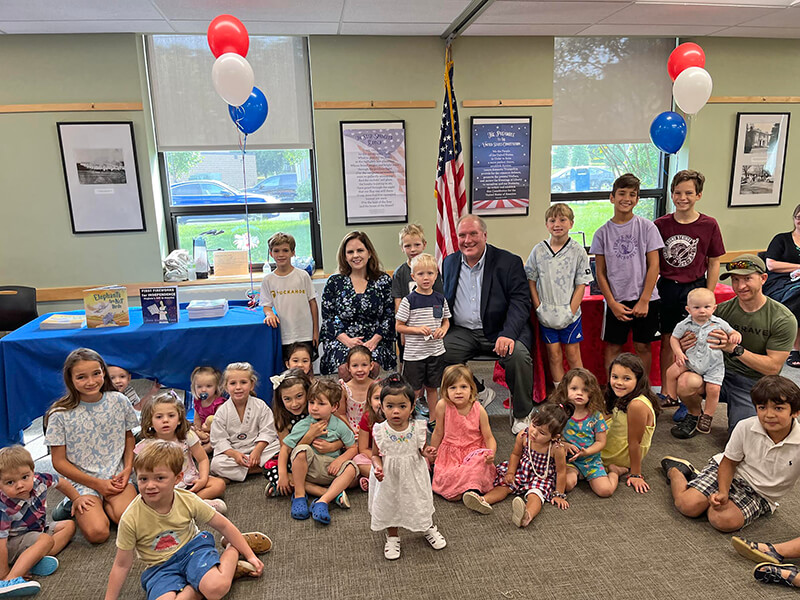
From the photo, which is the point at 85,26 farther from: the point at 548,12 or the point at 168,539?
the point at 168,539

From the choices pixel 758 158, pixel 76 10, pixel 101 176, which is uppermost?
pixel 76 10

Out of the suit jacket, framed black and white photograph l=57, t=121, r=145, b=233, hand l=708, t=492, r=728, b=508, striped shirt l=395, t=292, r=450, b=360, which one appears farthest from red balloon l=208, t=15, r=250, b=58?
hand l=708, t=492, r=728, b=508

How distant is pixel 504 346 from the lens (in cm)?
338

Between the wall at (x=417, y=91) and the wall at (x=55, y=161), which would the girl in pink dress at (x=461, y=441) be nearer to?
the wall at (x=417, y=91)

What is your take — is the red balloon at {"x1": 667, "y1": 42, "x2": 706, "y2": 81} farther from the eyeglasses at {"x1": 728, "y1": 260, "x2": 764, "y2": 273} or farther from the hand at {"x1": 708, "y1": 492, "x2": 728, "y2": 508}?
the hand at {"x1": 708, "y1": 492, "x2": 728, "y2": 508}

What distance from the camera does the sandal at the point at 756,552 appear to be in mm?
2178

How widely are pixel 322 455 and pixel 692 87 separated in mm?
3782

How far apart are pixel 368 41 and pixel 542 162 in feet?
6.71

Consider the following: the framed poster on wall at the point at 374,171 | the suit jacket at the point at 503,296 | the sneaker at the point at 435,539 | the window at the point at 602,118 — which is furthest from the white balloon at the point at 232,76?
the window at the point at 602,118

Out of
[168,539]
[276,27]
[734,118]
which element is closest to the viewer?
[168,539]

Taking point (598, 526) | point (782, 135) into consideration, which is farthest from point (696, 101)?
point (598, 526)

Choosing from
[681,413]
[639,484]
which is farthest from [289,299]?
[681,413]

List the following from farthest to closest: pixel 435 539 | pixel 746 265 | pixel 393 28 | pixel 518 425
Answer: pixel 393 28, pixel 518 425, pixel 746 265, pixel 435 539

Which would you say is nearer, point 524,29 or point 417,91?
point 524,29
